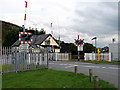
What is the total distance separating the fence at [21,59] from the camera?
33.2ft

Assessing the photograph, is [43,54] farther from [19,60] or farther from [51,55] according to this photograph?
[51,55]

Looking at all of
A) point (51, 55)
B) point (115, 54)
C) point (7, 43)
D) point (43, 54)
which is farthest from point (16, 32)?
point (43, 54)

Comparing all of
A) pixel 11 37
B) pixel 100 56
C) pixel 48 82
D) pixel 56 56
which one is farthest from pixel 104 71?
pixel 11 37

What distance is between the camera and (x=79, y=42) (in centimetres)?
2955

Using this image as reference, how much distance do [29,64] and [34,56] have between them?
76 centimetres

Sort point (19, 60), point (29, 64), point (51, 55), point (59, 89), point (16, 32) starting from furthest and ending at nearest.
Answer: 1. point (16, 32)
2. point (51, 55)
3. point (29, 64)
4. point (19, 60)
5. point (59, 89)

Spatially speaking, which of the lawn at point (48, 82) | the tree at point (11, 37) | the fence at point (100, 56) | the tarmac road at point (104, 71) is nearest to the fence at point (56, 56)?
the fence at point (100, 56)

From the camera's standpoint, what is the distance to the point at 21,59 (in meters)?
11.4

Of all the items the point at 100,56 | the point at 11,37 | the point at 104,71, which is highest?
the point at 11,37

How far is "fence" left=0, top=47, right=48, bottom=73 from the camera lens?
10.1 m

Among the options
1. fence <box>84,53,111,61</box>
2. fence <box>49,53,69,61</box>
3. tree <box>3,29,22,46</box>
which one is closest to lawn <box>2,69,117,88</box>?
fence <box>84,53,111,61</box>

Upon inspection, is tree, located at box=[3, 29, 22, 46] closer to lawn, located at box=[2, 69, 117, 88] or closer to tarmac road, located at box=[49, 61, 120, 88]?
tarmac road, located at box=[49, 61, 120, 88]

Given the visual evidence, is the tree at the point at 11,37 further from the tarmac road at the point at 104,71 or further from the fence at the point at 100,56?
the tarmac road at the point at 104,71

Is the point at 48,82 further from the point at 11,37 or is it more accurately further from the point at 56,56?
the point at 11,37
